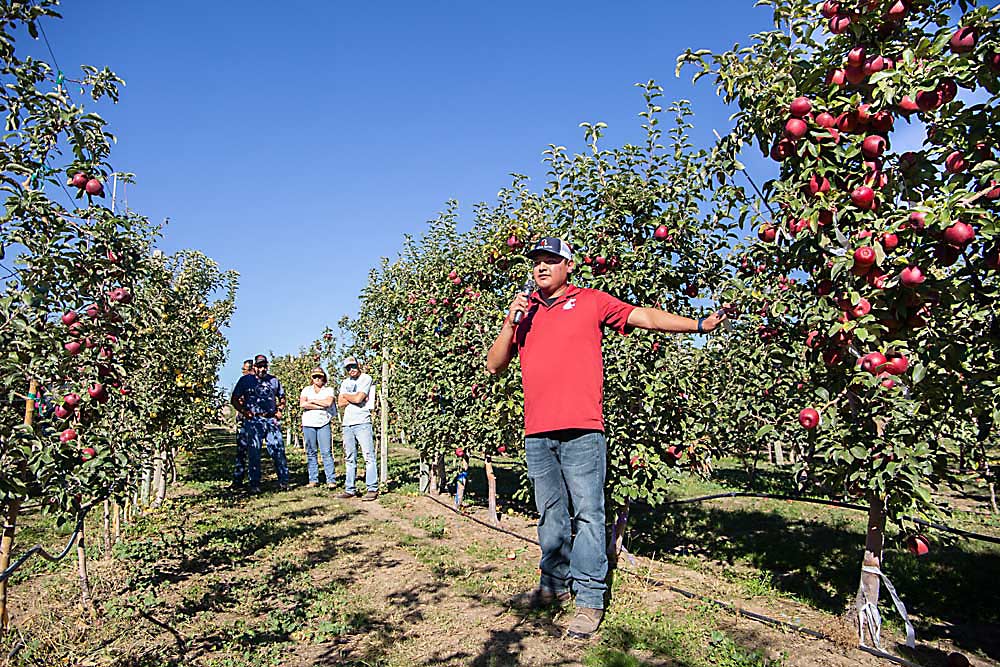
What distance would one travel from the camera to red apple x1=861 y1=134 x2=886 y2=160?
2938 mm

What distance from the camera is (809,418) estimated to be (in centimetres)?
318

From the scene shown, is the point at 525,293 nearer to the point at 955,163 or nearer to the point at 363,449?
the point at 955,163

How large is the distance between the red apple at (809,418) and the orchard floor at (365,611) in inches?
46.7

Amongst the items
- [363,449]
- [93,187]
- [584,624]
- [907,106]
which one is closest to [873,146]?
[907,106]

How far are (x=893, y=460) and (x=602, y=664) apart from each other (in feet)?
5.72

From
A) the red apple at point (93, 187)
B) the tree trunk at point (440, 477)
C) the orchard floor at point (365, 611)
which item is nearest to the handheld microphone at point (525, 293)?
the orchard floor at point (365, 611)

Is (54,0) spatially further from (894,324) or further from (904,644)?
(904,644)

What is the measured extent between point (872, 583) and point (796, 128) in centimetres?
243

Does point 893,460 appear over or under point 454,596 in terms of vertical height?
over

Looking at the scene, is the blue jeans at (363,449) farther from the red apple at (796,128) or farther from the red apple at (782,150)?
the red apple at (796,128)

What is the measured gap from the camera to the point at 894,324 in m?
2.96

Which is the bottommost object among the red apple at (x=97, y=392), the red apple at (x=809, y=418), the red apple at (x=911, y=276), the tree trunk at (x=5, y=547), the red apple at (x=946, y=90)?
the tree trunk at (x=5, y=547)

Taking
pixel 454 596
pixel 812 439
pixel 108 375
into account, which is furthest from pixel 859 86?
pixel 108 375

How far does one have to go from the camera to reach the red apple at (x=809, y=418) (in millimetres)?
3180
